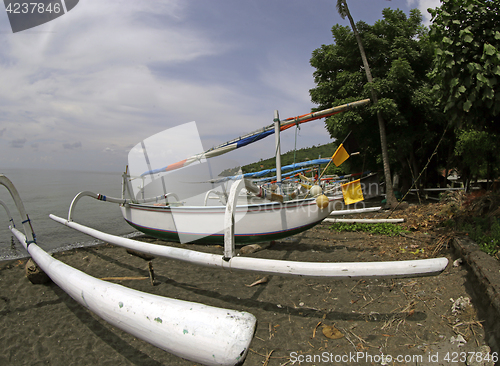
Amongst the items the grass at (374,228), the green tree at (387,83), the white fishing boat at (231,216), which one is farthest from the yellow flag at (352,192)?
the green tree at (387,83)

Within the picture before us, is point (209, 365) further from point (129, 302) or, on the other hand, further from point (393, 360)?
point (393, 360)

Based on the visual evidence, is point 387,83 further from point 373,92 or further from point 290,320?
point 290,320

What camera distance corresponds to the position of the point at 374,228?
7.57 metres

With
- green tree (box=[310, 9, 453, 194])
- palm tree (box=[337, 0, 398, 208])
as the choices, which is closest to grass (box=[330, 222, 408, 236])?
palm tree (box=[337, 0, 398, 208])

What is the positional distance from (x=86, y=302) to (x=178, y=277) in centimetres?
425

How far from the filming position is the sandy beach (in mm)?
2656

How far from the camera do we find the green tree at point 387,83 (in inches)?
457

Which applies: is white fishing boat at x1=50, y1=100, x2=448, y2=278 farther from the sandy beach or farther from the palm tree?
the palm tree

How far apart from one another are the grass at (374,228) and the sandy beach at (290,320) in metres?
1.68

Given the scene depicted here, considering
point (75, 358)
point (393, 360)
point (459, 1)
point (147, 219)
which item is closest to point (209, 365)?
point (393, 360)

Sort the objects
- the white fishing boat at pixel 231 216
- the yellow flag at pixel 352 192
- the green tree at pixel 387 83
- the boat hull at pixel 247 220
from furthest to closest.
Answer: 1. the green tree at pixel 387 83
2. the boat hull at pixel 247 220
3. the yellow flag at pixel 352 192
4. the white fishing boat at pixel 231 216

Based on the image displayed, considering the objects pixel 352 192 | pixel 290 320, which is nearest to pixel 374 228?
pixel 352 192

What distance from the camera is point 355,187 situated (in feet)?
18.9

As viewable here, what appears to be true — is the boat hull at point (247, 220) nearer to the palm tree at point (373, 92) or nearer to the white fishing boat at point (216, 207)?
the white fishing boat at point (216, 207)
